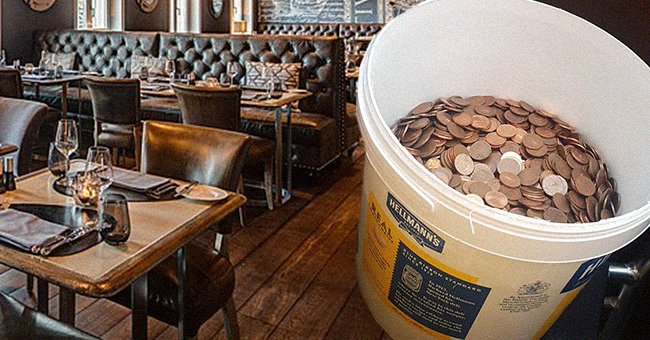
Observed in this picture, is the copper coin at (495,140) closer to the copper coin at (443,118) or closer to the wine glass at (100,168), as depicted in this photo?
the copper coin at (443,118)

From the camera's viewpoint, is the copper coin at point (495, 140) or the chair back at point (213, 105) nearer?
the copper coin at point (495, 140)

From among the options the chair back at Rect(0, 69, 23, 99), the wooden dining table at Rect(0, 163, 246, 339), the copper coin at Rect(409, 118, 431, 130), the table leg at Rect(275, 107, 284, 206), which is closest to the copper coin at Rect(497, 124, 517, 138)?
the copper coin at Rect(409, 118, 431, 130)

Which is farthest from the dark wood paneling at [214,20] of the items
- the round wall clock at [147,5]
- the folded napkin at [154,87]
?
the folded napkin at [154,87]

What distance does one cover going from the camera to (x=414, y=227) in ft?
4.34

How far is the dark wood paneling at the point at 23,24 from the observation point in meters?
5.58

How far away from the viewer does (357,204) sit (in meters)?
3.83

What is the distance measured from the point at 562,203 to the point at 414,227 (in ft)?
1.58

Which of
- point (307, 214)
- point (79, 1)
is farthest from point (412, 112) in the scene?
point (79, 1)

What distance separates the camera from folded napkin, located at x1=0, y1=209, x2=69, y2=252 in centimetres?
126

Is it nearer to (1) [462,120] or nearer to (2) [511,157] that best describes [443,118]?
(1) [462,120]

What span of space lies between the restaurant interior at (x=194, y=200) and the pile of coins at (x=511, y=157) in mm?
194

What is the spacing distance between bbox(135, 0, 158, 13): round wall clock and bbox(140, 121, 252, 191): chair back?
619 cm

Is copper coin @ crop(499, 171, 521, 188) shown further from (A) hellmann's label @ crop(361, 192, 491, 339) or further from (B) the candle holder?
(B) the candle holder

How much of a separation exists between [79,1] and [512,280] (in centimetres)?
683
